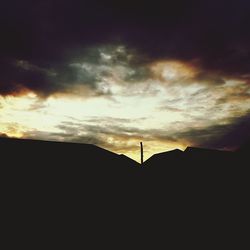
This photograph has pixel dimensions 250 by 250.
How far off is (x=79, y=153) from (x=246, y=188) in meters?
11.0

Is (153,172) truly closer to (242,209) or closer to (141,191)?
(141,191)

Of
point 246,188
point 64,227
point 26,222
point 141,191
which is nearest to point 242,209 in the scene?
point 246,188

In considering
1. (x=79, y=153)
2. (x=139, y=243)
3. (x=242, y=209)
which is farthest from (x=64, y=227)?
(x=242, y=209)

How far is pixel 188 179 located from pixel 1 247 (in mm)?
12252

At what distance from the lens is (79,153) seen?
19.9 metres

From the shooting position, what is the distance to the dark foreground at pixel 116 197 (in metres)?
15.4

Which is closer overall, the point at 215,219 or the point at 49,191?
the point at 49,191

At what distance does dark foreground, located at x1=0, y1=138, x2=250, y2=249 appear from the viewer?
15445 millimetres

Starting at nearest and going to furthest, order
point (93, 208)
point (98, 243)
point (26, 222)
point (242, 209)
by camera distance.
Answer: point (26, 222) → point (98, 243) → point (93, 208) → point (242, 209)

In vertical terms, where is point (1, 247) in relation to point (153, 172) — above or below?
below

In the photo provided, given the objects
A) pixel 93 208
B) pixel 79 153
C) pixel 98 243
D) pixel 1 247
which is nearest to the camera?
pixel 1 247

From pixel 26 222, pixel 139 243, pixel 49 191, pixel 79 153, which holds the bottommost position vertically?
pixel 139 243

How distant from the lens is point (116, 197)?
18531 mm

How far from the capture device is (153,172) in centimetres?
2322
